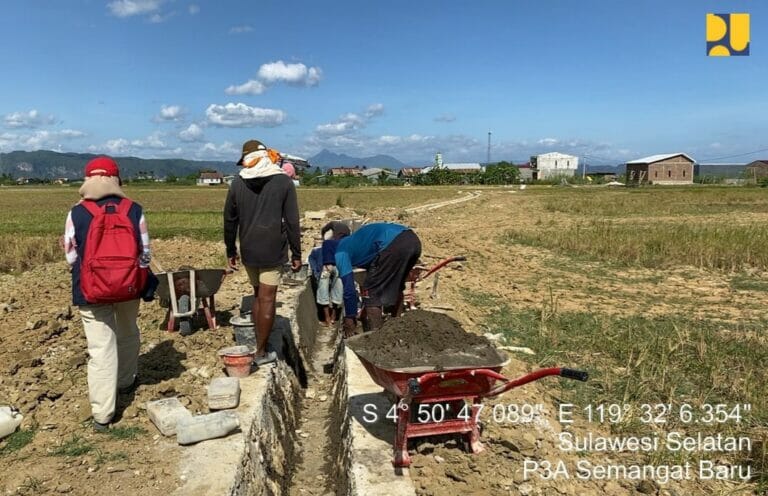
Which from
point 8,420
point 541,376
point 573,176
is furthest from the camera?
point 573,176

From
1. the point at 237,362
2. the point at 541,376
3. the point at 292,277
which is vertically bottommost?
the point at 237,362

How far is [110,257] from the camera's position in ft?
11.2

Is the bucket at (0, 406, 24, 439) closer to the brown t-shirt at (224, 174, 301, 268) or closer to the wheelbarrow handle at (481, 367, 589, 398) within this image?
the brown t-shirt at (224, 174, 301, 268)

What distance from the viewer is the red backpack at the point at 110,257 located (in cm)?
338

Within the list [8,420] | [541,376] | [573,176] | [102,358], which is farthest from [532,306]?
[573,176]

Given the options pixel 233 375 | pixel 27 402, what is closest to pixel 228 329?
pixel 233 375

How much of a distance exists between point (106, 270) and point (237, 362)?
1320mm

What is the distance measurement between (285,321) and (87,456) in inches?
110

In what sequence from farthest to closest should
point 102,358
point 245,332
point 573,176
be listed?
point 573,176 → point 245,332 → point 102,358

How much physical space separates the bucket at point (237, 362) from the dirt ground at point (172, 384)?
0.24m

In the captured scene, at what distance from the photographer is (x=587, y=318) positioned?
664 centimetres

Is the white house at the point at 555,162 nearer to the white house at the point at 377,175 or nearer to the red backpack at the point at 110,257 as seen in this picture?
the white house at the point at 377,175

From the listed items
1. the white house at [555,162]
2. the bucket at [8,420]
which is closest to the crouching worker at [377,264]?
the bucket at [8,420]

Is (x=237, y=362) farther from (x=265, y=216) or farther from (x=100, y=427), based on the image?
(x=265, y=216)
